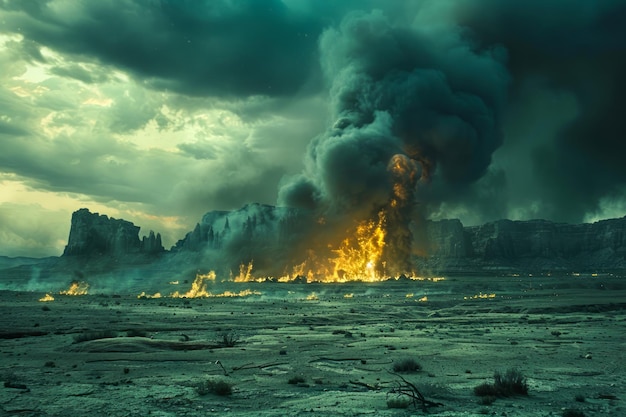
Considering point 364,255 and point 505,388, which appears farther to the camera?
point 364,255

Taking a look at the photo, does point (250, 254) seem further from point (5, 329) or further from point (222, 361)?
Result: point (222, 361)

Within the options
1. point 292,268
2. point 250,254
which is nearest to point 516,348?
point 292,268

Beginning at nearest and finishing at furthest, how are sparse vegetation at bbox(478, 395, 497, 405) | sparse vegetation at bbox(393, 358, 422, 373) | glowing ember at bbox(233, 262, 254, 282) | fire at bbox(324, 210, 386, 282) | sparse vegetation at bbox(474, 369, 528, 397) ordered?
1. sparse vegetation at bbox(478, 395, 497, 405)
2. sparse vegetation at bbox(474, 369, 528, 397)
3. sparse vegetation at bbox(393, 358, 422, 373)
4. fire at bbox(324, 210, 386, 282)
5. glowing ember at bbox(233, 262, 254, 282)

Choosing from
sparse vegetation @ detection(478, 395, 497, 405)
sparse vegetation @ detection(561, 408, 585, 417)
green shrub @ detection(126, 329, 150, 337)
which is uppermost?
sparse vegetation @ detection(561, 408, 585, 417)

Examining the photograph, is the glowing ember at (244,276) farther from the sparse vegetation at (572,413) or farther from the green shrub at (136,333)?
the sparse vegetation at (572,413)

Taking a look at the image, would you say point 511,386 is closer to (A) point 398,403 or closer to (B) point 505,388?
(B) point 505,388

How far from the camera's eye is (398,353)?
78.6 feet

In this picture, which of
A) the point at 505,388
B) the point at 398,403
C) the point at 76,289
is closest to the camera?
the point at 398,403

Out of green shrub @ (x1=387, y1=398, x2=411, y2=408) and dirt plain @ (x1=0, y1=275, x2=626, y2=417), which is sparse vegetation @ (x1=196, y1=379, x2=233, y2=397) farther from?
green shrub @ (x1=387, y1=398, x2=411, y2=408)

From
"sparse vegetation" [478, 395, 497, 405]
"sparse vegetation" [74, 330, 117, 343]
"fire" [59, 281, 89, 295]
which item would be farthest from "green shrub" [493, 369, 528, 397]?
"fire" [59, 281, 89, 295]

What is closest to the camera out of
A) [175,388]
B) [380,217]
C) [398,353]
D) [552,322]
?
[175,388]

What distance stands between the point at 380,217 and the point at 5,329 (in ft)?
300

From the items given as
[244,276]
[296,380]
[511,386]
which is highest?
[244,276]

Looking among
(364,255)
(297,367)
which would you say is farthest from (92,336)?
(364,255)
